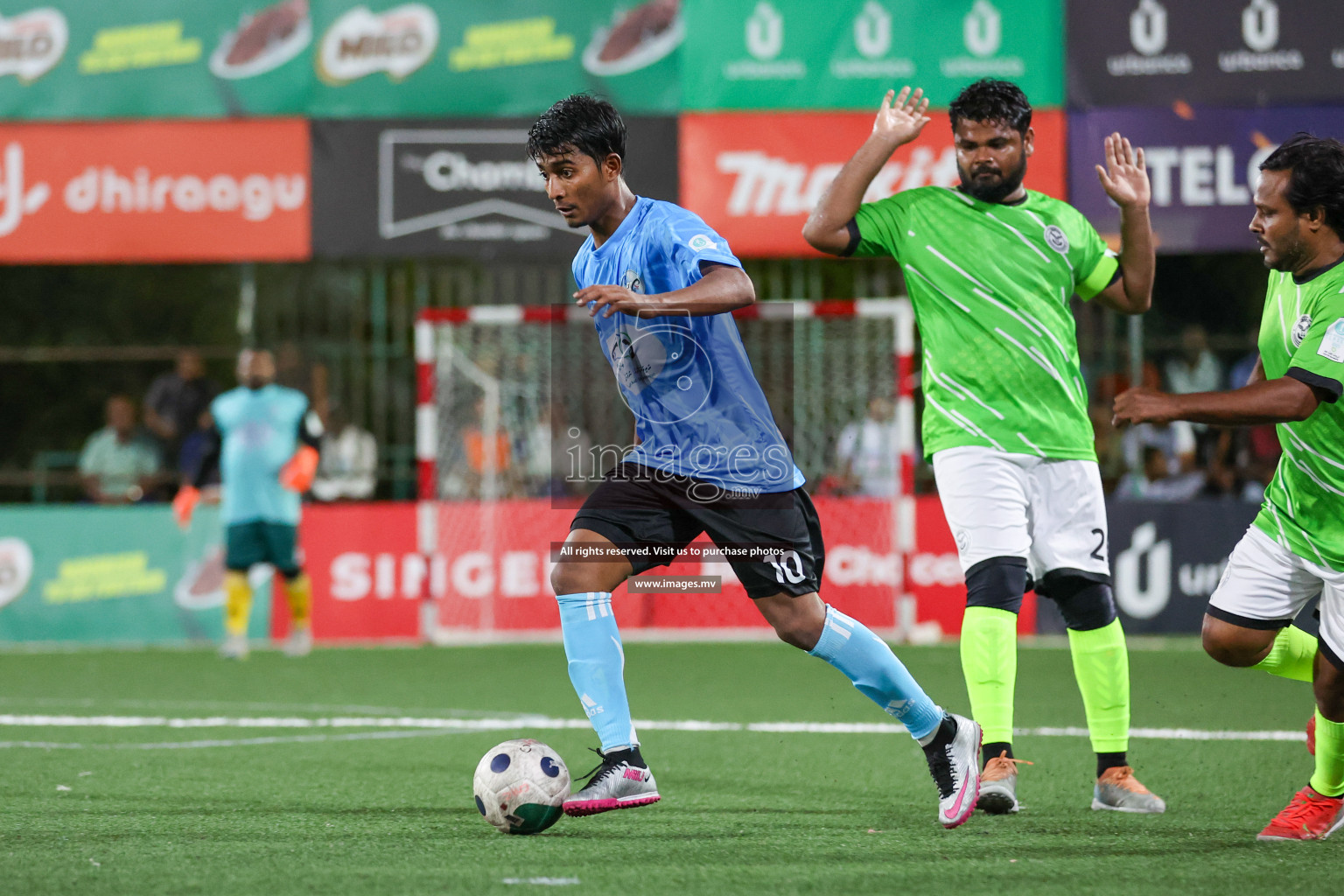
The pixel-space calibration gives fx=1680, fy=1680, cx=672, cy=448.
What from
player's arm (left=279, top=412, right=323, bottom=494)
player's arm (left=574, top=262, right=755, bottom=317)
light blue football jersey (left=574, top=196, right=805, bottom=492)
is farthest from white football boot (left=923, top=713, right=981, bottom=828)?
player's arm (left=279, top=412, right=323, bottom=494)

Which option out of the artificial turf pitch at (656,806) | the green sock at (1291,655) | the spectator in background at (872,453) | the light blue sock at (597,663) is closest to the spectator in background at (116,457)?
the artificial turf pitch at (656,806)

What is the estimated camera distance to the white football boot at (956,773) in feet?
16.0

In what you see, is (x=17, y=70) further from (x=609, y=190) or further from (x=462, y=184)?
(x=609, y=190)

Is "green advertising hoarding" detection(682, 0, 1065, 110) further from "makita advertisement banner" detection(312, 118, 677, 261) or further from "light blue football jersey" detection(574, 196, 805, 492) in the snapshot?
"light blue football jersey" detection(574, 196, 805, 492)

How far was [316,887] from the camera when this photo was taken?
13.2ft

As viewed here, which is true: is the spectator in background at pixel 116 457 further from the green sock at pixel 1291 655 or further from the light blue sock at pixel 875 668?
the green sock at pixel 1291 655

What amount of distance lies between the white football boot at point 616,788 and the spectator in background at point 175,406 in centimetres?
979

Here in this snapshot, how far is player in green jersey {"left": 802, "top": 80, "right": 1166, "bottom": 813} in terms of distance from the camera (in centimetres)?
533

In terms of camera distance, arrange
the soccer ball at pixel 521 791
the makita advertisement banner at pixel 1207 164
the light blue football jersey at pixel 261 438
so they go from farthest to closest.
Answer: the makita advertisement banner at pixel 1207 164 → the light blue football jersey at pixel 261 438 → the soccer ball at pixel 521 791

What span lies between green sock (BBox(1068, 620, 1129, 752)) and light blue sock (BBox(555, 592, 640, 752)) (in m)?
1.50

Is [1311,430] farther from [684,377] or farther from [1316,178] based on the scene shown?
[684,377]

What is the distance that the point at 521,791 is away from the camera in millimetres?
4773

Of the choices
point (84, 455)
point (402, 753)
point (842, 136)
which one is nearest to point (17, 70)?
point (84, 455)

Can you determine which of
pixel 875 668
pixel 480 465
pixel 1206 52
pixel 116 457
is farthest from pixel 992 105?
pixel 116 457
